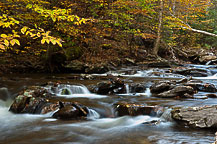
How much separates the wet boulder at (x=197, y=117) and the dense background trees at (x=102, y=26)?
3.40 metres

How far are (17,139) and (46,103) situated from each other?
179 cm

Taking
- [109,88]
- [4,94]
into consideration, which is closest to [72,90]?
[109,88]

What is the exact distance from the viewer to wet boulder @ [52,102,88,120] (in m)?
5.05

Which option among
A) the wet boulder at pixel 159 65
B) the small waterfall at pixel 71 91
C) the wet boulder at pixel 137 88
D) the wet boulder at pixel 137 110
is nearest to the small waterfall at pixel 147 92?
the wet boulder at pixel 137 88

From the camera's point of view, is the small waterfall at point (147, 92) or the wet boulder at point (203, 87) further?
the wet boulder at point (203, 87)

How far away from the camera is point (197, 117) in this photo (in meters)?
4.26

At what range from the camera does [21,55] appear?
41.0 feet

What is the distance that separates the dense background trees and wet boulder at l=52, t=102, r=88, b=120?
3029mm

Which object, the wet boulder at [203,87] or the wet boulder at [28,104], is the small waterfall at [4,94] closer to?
the wet boulder at [28,104]

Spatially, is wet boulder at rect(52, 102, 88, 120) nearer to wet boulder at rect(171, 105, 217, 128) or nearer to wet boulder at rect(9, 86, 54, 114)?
wet boulder at rect(9, 86, 54, 114)

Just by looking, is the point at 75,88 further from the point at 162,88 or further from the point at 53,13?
the point at 53,13

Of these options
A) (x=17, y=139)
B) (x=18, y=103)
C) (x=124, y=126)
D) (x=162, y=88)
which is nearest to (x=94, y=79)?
(x=162, y=88)

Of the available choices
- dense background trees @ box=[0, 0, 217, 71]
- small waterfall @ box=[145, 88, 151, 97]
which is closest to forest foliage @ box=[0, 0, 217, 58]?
dense background trees @ box=[0, 0, 217, 71]

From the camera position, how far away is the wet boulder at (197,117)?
409 centimetres
